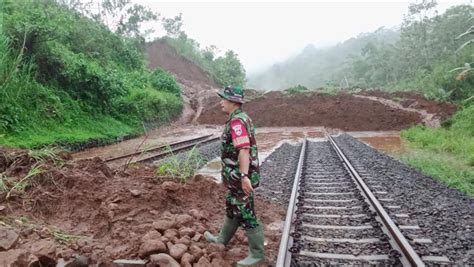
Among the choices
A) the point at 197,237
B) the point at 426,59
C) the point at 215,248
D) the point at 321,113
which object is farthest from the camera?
the point at 426,59

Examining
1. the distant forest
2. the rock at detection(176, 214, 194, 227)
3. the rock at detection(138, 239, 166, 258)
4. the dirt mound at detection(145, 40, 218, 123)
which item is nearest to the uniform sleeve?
the rock at detection(138, 239, 166, 258)

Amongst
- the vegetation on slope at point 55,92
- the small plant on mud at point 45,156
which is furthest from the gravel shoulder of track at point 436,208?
the vegetation on slope at point 55,92

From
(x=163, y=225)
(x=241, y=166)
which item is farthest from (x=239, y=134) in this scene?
(x=163, y=225)

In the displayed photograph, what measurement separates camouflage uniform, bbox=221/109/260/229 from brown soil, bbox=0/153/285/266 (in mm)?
517

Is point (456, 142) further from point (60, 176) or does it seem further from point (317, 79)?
point (317, 79)

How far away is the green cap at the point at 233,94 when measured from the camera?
3701 millimetres

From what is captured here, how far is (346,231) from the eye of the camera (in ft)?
16.1

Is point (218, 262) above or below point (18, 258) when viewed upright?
below

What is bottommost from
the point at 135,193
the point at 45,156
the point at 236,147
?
the point at 135,193

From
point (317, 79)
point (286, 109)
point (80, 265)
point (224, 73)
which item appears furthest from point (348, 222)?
point (317, 79)

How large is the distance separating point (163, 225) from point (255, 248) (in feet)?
3.56

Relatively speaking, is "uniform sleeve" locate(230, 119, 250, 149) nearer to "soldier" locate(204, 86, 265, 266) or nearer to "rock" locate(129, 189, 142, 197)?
"soldier" locate(204, 86, 265, 266)

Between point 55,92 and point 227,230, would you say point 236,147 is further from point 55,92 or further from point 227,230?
point 55,92

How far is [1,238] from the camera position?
3.73m
